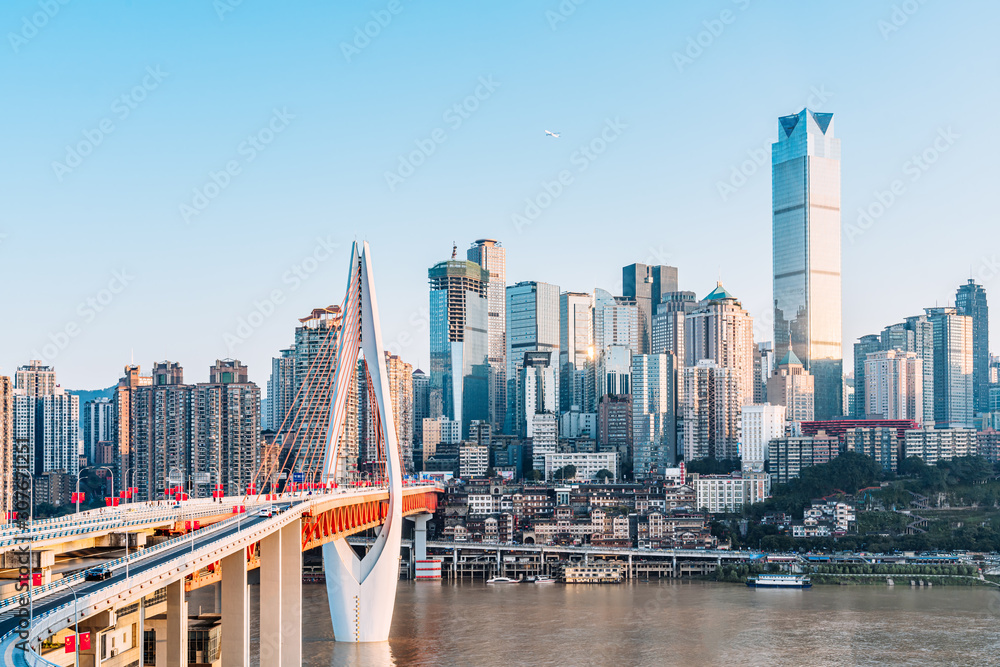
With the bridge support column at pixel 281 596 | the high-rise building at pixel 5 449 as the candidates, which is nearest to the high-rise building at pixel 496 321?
the high-rise building at pixel 5 449

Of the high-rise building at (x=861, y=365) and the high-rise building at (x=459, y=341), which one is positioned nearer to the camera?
the high-rise building at (x=861, y=365)

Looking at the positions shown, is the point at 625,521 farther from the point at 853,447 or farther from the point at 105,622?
the point at 105,622

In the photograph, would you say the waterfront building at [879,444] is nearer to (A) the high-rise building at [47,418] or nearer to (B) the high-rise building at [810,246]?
(B) the high-rise building at [810,246]

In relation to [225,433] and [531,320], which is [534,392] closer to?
[531,320]

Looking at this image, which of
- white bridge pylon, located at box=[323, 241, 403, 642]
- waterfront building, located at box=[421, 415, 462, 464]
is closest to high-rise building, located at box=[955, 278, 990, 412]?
waterfront building, located at box=[421, 415, 462, 464]

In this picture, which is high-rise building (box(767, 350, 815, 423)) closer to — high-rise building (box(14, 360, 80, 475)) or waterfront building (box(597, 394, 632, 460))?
waterfront building (box(597, 394, 632, 460))

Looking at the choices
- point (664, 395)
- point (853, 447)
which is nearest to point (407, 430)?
point (664, 395)
